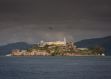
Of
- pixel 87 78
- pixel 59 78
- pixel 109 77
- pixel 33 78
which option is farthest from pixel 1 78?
pixel 109 77

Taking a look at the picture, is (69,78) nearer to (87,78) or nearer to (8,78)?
(87,78)

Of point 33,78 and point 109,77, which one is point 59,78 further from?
point 109,77

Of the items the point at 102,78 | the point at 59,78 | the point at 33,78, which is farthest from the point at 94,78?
the point at 33,78

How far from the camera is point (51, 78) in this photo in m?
79.9

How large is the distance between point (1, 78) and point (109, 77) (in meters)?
23.2

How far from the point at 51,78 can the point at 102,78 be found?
10.8 meters

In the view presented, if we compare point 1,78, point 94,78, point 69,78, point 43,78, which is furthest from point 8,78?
point 94,78

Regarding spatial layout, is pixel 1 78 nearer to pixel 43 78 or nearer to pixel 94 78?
pixel 43 78

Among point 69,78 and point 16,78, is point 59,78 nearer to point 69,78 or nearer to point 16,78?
point 69,78

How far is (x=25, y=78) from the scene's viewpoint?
7888 centimetres

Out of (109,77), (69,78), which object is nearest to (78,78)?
(69,78)

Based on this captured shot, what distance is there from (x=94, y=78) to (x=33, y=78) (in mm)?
12961

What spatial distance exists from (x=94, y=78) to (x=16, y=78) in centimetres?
1659

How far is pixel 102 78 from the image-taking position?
79.2m
